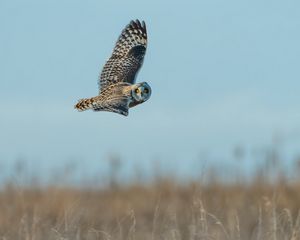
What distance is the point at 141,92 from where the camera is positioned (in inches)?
239

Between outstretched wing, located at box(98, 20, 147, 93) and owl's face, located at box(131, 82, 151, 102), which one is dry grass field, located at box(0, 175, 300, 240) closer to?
outstretched wing, located at box(98, 20, 147, 93)

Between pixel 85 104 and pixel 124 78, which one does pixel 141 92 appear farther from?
pixel 124 78

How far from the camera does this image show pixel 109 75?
705cm

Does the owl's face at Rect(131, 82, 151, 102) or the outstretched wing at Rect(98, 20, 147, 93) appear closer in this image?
the owl's face at Rect(131, 82, 151, 102)

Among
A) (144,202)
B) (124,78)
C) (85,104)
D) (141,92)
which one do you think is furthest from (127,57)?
(144,202)

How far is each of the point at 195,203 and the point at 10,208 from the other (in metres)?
4.79

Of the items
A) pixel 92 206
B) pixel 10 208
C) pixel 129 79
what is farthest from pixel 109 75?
pixel 92 206

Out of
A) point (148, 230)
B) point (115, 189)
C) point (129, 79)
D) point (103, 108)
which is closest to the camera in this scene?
point (103, 108)

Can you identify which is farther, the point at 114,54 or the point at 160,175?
the point at 160,175

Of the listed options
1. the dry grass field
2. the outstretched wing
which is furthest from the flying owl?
the dry grass field

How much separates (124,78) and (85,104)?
2.34 ft

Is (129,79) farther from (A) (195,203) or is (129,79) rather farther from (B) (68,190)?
(B) (68,190)

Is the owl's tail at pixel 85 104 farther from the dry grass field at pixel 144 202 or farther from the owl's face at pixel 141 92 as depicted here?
the dry grass field at pixel 144 202

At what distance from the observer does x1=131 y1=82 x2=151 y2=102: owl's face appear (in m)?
6.03
